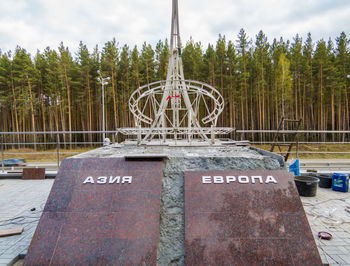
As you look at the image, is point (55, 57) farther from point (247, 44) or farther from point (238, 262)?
point (238, 262)

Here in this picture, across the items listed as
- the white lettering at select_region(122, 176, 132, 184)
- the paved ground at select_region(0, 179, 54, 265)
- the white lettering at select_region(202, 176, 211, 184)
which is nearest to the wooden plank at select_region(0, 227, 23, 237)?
the paved ground at select_region(0, 179, 54, 265)

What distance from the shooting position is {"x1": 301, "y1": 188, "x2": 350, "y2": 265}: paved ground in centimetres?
296

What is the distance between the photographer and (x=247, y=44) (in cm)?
2222

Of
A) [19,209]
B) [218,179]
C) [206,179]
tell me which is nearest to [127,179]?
[206,179]

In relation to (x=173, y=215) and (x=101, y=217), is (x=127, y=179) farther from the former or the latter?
(x=173, y=215)

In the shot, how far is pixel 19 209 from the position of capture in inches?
189

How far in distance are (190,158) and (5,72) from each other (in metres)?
27.4

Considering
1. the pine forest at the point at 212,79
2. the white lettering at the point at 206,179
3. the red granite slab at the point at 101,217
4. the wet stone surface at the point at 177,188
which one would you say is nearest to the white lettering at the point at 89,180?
the red granite slab at the point at 101,217

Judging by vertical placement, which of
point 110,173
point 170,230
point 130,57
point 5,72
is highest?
point 130,57

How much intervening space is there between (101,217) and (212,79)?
64.7ft

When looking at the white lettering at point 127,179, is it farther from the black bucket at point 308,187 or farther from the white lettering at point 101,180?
the black bucket at point 308,187

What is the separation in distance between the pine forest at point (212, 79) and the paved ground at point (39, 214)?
1553cm

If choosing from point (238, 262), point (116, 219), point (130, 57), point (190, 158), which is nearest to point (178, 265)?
point (238, 262)

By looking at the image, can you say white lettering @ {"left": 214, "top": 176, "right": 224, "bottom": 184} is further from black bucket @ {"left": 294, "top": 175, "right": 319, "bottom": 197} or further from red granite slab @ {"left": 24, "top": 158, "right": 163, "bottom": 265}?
black bucket @ {"left": 294, "top": 175, "right": 319, "bottom": 197}
